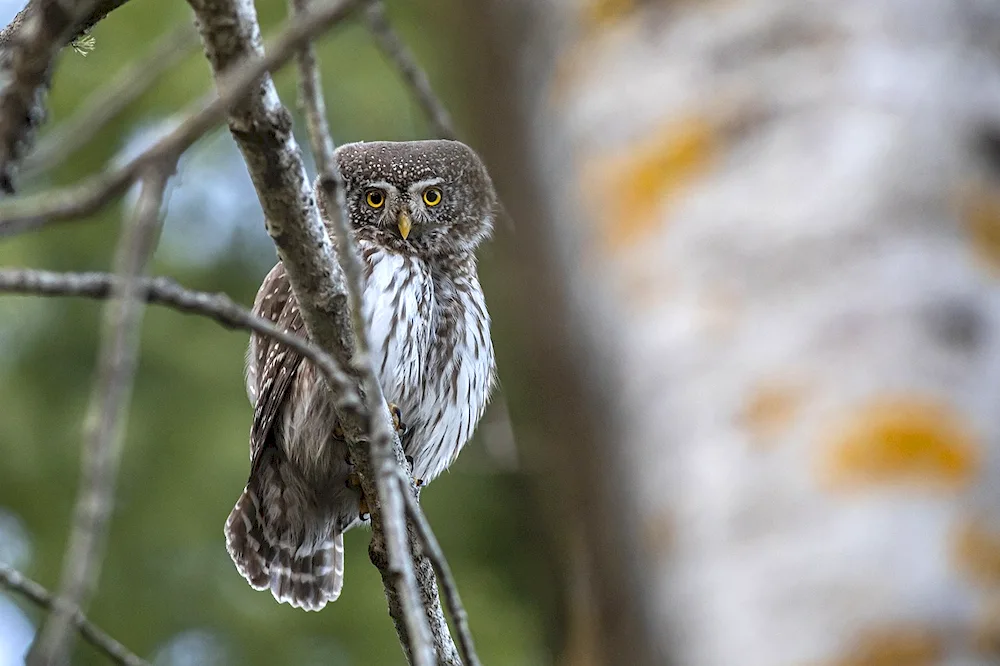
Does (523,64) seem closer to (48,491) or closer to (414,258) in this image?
(414,258)

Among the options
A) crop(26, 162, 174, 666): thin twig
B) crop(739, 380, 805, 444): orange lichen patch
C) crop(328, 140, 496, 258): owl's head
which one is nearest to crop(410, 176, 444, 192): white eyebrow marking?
crop(328, 140, 496, 258): owl's head

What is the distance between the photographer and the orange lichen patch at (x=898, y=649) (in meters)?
0.76

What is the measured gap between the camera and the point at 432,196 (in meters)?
5.11

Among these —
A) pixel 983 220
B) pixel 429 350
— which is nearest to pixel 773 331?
pixel 983 220

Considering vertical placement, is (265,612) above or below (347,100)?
below

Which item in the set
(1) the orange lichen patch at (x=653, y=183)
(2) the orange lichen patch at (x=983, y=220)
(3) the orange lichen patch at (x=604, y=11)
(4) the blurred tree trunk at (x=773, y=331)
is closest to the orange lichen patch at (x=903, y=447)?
(4) the blurred tree trunk at (x=773, y=331)

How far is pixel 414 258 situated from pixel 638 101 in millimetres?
3862

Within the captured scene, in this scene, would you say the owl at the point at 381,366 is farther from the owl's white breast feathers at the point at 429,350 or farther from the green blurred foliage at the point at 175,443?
the green blurred foliage at the point at 175,443

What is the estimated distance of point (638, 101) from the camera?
3.12ft

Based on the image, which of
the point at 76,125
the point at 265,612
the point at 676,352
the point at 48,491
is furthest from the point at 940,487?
the point at 48,491

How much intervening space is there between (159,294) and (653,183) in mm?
1106

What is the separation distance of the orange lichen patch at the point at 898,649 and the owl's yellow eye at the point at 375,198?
4331 mm

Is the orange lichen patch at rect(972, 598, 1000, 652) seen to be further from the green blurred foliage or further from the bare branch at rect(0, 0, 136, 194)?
the green blurred foliage

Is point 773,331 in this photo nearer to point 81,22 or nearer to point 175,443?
point 81,22
